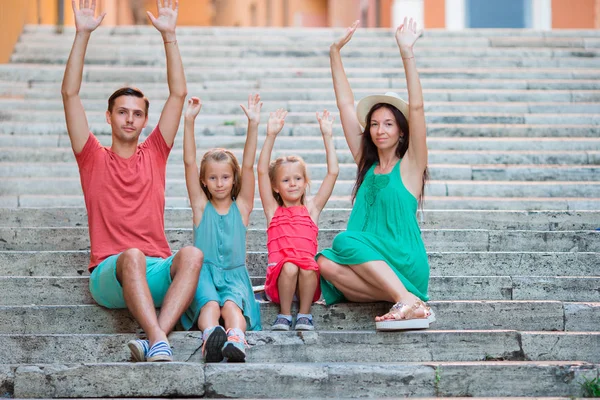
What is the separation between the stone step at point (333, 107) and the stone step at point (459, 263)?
295 centimetres

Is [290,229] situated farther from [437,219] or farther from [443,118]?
[443,118]

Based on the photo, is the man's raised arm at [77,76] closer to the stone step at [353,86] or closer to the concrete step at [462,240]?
the concrete step at [462,240]

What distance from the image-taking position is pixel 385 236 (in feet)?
14.0

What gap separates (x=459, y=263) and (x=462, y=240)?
0.31 metres

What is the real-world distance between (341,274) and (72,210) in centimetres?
192

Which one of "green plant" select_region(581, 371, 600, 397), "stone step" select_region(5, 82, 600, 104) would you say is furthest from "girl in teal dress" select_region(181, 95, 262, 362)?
"stone step" select_region(5, 82, 600, 104)

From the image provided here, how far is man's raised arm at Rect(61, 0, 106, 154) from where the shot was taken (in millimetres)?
4219

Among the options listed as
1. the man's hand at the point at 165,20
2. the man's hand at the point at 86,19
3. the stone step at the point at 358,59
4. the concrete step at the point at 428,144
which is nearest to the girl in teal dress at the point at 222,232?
the man's hand at the point at 165,20

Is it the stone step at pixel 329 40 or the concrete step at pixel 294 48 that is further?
the stone step at pixel 329 40

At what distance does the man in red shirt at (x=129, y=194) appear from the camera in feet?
12.8

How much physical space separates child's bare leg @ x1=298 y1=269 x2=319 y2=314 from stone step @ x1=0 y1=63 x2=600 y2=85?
Result: 14.1 feet

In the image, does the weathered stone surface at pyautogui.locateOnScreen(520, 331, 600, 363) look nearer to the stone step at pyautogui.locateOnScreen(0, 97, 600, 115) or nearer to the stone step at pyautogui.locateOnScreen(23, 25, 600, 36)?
the stone step at pyautogui.locateOnScreen(0, 97, 600, 115)

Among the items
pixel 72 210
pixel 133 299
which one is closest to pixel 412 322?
pixel 133 299

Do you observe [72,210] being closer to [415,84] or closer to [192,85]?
[415,84]
